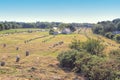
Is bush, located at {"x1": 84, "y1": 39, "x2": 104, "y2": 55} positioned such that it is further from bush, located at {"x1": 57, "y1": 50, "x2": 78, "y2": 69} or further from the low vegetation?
bush, located at {"x1": 57, "y1": 50, "x2": 78, "y2": 69}

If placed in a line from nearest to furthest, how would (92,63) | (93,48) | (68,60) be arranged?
(92,63) → (68,60) → (93,48)

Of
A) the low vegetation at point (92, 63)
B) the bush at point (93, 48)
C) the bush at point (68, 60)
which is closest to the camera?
the low vegetation at point (92, 63)

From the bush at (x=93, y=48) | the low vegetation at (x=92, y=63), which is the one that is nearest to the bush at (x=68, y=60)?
the low vegetation at (x=92, y=63)

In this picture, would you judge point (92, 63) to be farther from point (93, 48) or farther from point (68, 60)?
point (93, 48)

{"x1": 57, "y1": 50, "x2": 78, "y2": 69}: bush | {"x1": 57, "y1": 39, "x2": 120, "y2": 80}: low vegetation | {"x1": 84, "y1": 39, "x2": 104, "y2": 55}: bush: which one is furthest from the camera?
{"x1": 84, "y1": 39, "x2": 104, "y2": 55}: bush

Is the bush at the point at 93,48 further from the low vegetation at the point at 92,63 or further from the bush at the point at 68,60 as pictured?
the bush at the point at 68,60

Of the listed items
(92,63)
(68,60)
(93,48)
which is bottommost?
(68,60)

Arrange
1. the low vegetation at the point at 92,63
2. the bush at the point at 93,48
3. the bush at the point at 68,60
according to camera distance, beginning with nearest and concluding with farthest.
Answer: the low vegetation at the point at 92,63
the bush at the point at 68,60
the bush at the point at 93,48

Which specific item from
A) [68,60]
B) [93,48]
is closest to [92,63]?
[68,60]

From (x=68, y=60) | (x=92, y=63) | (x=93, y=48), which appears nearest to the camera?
(x=92, y=63)

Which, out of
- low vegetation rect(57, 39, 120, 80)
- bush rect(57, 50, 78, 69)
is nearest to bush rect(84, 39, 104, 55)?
low vegetation rect(57, 39, 120, 80)

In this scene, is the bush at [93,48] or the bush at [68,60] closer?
the bush at [68,60]

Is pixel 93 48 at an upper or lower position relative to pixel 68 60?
upper

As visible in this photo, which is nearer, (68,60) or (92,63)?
(92,63)
